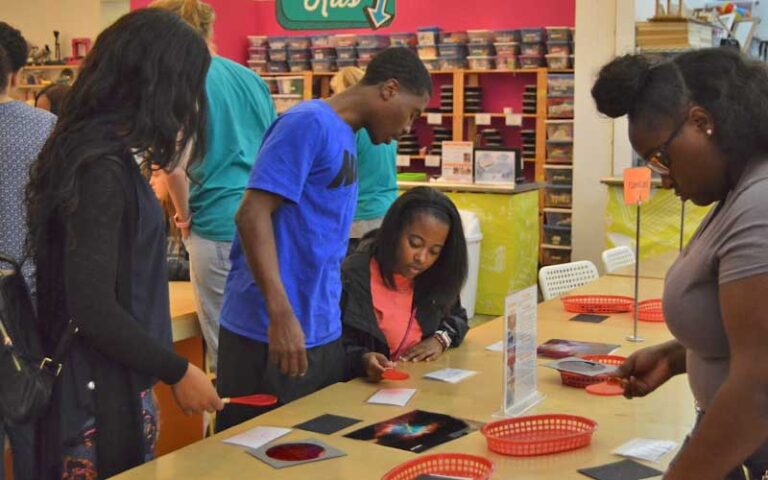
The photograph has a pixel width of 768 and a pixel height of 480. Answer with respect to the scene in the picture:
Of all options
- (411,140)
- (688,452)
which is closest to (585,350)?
(688,452)

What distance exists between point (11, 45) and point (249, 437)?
1.86 metres

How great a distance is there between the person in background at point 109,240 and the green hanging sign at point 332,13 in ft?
13.5

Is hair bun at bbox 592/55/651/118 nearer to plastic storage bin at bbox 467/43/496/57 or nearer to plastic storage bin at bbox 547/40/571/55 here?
plastic storage bin at bbox 547/40/571/55

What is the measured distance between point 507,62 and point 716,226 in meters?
9.11

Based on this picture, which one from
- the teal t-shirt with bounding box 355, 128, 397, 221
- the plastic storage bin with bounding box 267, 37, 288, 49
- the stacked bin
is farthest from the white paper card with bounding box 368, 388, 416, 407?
the plastic storage bin with bounding box 267, 37, 288, 49

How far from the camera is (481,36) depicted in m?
10.4

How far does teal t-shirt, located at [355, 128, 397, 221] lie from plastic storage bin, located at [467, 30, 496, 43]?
6.26 m

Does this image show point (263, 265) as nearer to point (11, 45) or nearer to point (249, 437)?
point (249, 437)

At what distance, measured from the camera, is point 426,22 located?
11.4 m

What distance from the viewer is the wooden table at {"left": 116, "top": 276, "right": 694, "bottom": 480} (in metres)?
1.88

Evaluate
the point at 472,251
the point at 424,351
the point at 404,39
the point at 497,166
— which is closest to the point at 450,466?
the point at 424,351

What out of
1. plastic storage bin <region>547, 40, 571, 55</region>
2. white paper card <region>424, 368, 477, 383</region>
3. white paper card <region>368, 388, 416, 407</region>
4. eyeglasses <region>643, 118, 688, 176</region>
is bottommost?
white paper card <region>424, 368, 477, 383</region>

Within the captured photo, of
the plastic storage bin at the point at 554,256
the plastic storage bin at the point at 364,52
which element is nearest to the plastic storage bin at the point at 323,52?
the plastic storage bin at the point at 364,52

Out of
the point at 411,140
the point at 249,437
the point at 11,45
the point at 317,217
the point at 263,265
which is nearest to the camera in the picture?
the point at 249,437
